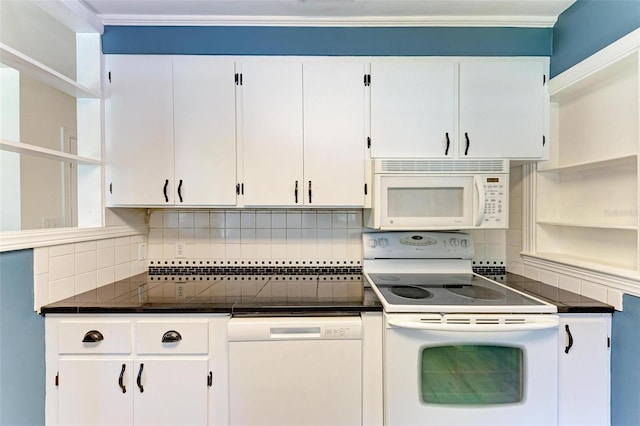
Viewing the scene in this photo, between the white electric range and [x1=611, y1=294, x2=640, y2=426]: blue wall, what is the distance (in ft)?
0.90

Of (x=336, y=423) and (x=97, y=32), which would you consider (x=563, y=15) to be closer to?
(x=336, y=423)

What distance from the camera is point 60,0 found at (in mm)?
1533

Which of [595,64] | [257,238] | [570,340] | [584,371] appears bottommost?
[584,371]

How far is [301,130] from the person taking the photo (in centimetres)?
181

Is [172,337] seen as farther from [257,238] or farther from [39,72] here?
[39,72]

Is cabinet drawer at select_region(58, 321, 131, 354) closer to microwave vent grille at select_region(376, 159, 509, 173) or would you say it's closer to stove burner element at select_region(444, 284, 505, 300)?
microwave vent grille at select_region(376, 159, 509, 173)

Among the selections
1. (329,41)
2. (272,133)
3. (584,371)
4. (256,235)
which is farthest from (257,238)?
(584,371)

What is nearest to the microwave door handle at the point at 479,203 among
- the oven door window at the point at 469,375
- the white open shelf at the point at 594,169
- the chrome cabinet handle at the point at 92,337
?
the white open shelf at the point at 594,169

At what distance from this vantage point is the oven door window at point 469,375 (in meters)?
1.41

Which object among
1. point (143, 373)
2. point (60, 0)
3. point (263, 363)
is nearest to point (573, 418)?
point (263, 363)

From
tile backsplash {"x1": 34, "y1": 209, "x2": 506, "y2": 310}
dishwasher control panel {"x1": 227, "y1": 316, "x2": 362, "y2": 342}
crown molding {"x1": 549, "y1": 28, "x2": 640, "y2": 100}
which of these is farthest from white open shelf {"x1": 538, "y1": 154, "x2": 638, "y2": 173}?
dishwasher control panel {"x1": 227, "y1": 316, "x2": 362, "y2": 342}

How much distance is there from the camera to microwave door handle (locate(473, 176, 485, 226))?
68.0 inches

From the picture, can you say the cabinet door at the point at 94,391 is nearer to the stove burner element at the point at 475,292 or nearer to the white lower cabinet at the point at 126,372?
the white lower cabinet at the point at 126,372

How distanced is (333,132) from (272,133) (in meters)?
0.37
